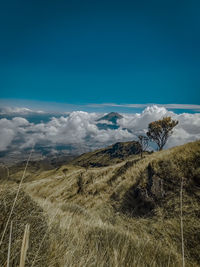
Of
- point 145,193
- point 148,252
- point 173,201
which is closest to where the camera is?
point 148,252

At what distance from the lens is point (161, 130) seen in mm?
45250

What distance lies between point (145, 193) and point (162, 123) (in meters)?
37.5

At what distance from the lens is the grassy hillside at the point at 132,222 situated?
288 cm

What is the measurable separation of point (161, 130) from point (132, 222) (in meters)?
40.4

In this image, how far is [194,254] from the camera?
525cm

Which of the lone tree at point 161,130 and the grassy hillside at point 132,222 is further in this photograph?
the lone tree at point 161,130

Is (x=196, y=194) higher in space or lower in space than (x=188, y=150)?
lower

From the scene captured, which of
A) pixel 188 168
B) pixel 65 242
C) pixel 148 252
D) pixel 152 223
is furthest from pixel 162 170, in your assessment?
pixel 65 242

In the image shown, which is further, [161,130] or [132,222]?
[161,130]

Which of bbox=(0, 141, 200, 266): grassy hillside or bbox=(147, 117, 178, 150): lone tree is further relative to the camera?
bbox=(147, 117, 178, 150): lone tree

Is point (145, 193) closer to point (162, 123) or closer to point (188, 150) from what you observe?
point (188, 150)

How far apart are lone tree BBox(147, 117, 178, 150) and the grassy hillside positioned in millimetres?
32487

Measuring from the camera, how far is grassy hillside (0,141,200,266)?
2.88 metres

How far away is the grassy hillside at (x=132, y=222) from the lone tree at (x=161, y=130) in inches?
1279
